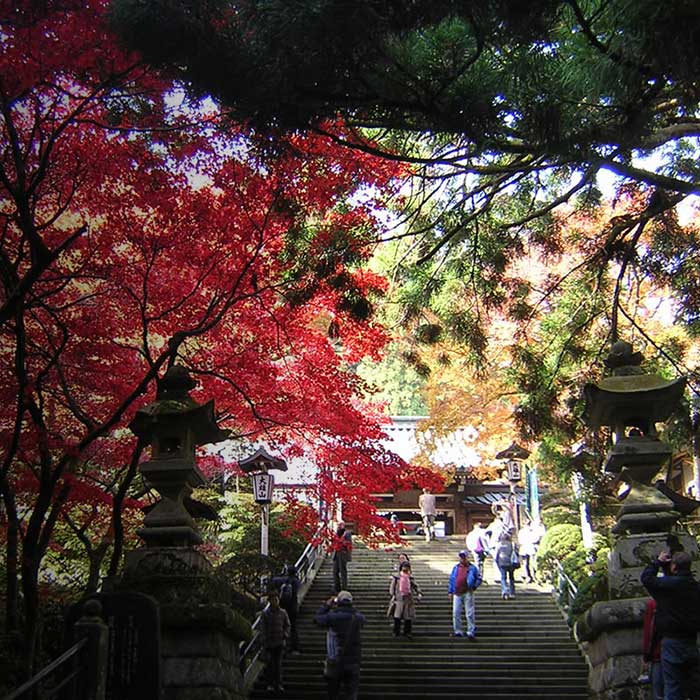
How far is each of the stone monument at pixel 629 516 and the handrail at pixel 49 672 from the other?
15.5 ft

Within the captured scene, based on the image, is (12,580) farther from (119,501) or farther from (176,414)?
(176,414)

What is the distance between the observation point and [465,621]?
14.6m

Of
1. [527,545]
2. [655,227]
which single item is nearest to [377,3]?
[655,227]

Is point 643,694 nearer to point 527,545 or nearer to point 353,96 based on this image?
point 353,96

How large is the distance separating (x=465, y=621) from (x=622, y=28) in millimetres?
11997

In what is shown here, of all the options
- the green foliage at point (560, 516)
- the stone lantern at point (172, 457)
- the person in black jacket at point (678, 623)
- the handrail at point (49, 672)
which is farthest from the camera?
the green foliage at point (560, 516)

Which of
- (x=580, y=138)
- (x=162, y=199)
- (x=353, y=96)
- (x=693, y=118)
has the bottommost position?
(x=580, y=138)

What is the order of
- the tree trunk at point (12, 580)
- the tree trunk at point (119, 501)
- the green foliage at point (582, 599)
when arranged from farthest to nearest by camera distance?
1. the green foliage at point (582, 599)
2. the tree trunk at point (12, 580)
3. the tree trunk at point (119, 501)

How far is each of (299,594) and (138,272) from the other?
8.46 meters

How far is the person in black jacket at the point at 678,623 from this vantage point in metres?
5.93

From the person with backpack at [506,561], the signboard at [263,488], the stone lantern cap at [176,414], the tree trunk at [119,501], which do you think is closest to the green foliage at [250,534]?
the signboard at [263,488]

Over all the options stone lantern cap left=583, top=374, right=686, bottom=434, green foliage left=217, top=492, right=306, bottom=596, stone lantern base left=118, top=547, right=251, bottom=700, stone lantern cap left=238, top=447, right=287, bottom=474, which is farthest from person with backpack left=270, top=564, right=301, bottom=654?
stone lantern cap left=583, top=374, right=686, bottom=434

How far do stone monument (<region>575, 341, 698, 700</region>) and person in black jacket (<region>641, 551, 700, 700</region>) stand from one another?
1205 millimetres

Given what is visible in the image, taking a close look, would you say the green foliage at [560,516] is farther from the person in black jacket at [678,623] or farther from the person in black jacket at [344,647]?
the person in black jacket at [678,623]
